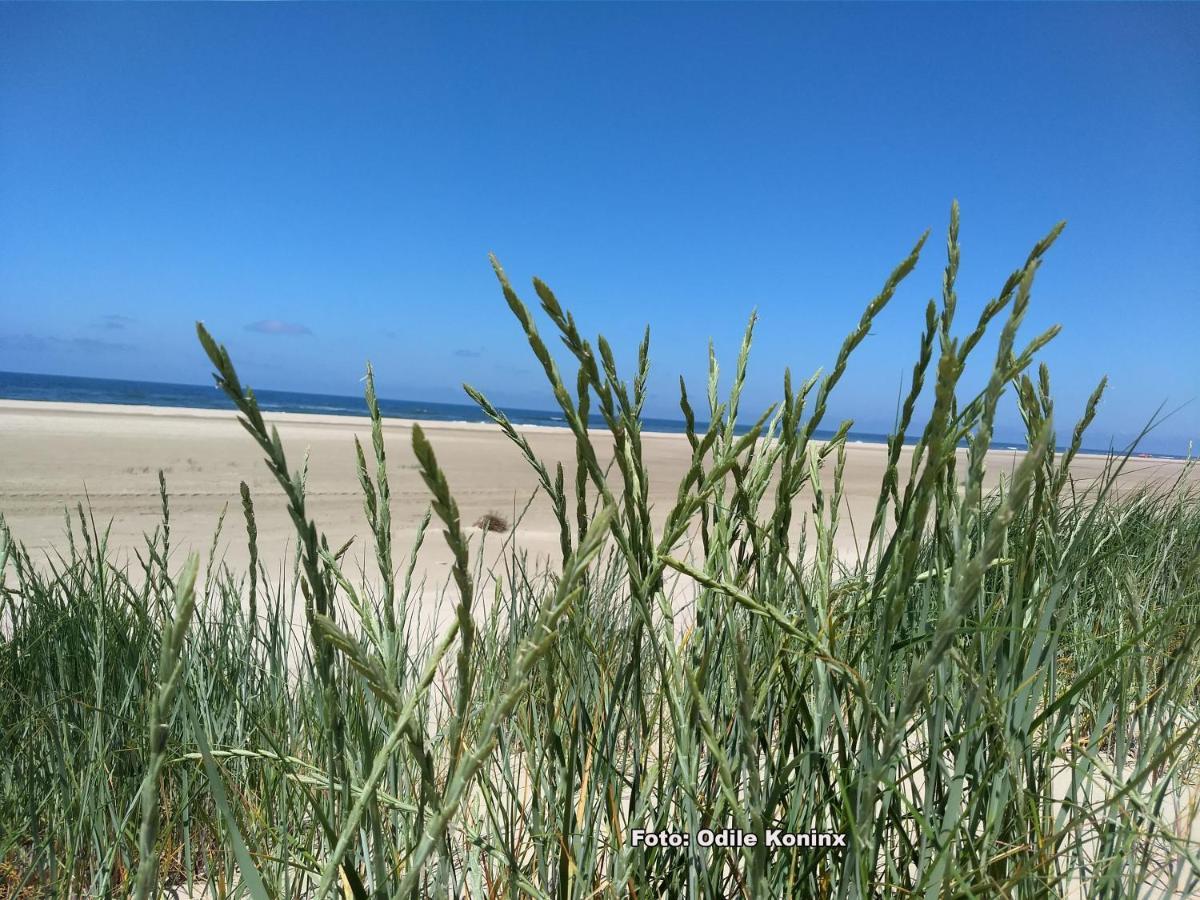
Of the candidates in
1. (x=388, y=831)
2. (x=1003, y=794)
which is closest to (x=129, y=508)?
(x=388, y=831)

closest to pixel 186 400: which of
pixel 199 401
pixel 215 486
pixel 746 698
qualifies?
pixel 199 401

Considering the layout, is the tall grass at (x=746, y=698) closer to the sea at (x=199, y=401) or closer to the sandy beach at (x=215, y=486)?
the sandy beach at (x=215, y=486)

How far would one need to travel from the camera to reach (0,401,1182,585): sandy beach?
6.97 meters

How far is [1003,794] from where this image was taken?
0.85 meters

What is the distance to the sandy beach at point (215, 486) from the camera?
6973 millimetres

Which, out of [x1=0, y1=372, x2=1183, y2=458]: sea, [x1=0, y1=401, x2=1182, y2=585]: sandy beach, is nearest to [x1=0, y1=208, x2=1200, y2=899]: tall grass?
[x1=0, y1=401, x2=1182, y2=585]: sandy beach

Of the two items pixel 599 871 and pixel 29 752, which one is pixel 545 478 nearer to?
pixel 599 871

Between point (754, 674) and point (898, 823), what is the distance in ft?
0.91

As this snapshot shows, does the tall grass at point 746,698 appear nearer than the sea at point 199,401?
Yes

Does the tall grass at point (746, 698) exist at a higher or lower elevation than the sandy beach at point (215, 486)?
higher

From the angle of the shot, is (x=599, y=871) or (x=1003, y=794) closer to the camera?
(x=1003, y=794)

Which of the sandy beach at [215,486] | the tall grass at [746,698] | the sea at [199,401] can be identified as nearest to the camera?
the tall grass at [746,698]

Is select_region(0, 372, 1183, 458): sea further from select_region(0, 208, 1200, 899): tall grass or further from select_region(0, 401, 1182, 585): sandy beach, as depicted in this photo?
select_region(0, 208, 1200, 899): tall grass

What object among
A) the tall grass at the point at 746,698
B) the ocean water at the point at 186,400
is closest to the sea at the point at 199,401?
the ocean water at the point at 186,400
